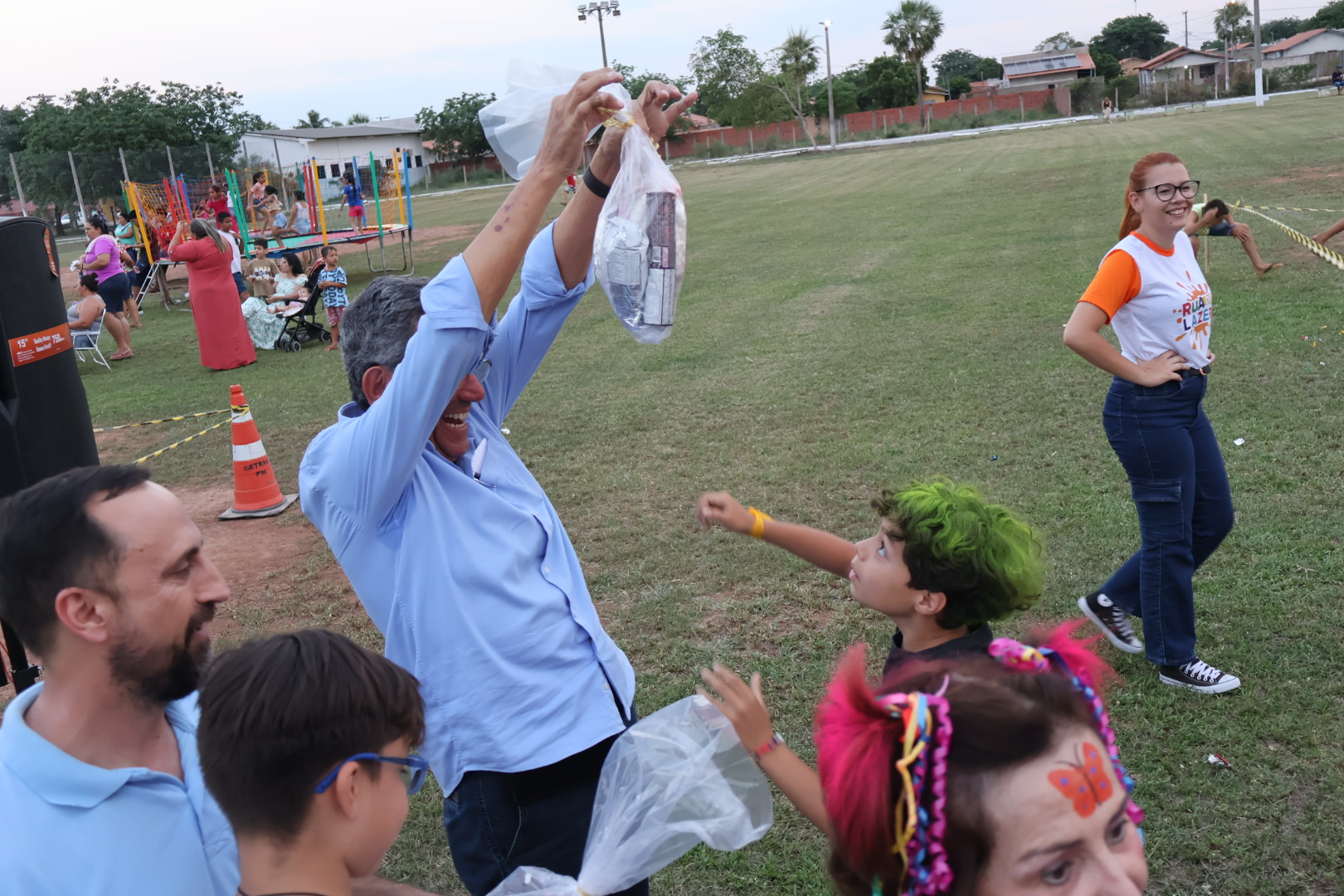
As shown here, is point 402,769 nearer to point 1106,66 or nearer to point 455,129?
point 455,129

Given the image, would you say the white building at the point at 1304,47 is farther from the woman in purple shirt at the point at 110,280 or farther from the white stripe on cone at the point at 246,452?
the white stripe on cone at the point at 246,452

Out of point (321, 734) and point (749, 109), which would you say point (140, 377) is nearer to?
point (321, 734)

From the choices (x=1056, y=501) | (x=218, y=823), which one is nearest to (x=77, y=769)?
(x=218, y=823)

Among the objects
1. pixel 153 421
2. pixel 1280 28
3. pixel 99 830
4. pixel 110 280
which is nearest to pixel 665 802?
pixel 99 830

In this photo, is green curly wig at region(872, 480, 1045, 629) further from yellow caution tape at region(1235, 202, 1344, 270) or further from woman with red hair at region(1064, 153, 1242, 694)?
yellow caution tape at region(1235, 202, 1344, 270)

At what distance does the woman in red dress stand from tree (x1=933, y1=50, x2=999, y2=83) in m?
120

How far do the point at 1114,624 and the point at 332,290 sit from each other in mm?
12209

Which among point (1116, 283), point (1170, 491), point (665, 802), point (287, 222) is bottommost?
point (1170, 491)

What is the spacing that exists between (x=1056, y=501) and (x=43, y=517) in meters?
5.50

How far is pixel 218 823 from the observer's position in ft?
5.29

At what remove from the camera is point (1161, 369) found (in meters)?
3.79

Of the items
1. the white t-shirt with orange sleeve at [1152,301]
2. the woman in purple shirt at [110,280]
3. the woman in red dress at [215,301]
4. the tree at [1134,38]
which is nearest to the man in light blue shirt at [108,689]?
the white t-shirt with orange sleeve at [1152,301]

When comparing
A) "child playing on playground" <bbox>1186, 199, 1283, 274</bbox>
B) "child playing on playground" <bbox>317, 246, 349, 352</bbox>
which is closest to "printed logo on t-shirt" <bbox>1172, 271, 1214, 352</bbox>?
"child playing on playground" <bbox>1186, 199, 1283, 274</bbox>

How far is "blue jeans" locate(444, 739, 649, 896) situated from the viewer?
1.97 metres
